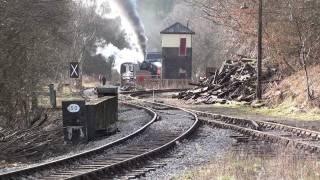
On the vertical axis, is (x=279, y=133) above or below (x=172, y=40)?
below

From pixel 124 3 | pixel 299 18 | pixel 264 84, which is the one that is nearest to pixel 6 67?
pixel 299 18

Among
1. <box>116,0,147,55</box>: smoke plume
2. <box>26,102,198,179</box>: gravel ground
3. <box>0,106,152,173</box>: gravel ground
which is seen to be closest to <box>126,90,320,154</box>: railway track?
<box>26,102,198,179</box>: gravel ground

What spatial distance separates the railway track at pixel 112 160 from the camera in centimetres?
1135

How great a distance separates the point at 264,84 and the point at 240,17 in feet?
14.9

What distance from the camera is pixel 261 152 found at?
1500cm

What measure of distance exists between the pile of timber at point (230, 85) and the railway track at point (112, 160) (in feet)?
53.6

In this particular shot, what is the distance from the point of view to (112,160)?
13.5 m

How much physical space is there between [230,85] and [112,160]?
25.7 meters

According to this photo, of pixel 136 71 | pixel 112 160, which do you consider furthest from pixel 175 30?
pixel 112 160

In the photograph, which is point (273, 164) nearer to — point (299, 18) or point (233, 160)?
point (233, 160)

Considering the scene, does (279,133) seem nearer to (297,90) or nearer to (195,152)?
(195,152)

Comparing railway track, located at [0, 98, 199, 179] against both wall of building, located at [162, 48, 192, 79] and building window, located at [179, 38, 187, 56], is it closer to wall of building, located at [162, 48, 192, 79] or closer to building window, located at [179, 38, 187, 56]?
wall of building, located at [162, 48, 192, 79]

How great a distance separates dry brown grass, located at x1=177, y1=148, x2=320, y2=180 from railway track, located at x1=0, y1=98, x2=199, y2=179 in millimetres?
1491

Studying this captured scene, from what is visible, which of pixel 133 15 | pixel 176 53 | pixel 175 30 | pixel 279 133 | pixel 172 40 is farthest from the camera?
pixel 175 30
